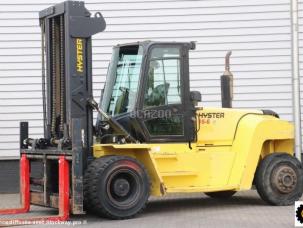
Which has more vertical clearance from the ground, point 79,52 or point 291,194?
point 79,52

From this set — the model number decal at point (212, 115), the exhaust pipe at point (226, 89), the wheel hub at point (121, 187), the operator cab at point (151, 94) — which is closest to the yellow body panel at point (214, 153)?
the model number decal at point (212, 115)

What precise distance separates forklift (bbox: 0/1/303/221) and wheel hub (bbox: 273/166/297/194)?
0.02m

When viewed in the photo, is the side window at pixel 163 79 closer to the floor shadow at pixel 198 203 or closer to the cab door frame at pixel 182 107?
the cab door frame at pixel 182 107

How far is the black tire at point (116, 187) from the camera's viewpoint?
10391 mm

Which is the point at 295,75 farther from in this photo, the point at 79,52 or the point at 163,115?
the point at 79,52

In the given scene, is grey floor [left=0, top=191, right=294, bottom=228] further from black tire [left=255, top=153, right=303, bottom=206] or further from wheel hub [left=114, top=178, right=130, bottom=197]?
wheel hub [left=114, top=178, right=130, bottom=197]

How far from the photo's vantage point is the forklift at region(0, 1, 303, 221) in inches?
417

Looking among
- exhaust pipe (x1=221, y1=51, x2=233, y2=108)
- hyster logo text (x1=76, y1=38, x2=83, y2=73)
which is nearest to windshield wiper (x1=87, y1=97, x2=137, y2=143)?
hyster logo text (x1=76, y1=38, x2=83, y2=73)

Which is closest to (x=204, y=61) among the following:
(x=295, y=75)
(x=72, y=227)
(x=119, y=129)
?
(x=295, y=75)

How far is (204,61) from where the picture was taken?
15.6 meters

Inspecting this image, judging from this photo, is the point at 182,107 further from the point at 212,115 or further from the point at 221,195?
the point at 221,195

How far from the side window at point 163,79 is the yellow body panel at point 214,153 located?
70 centimetres

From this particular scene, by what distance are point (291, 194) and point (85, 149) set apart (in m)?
3.96

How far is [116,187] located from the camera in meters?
10.6
